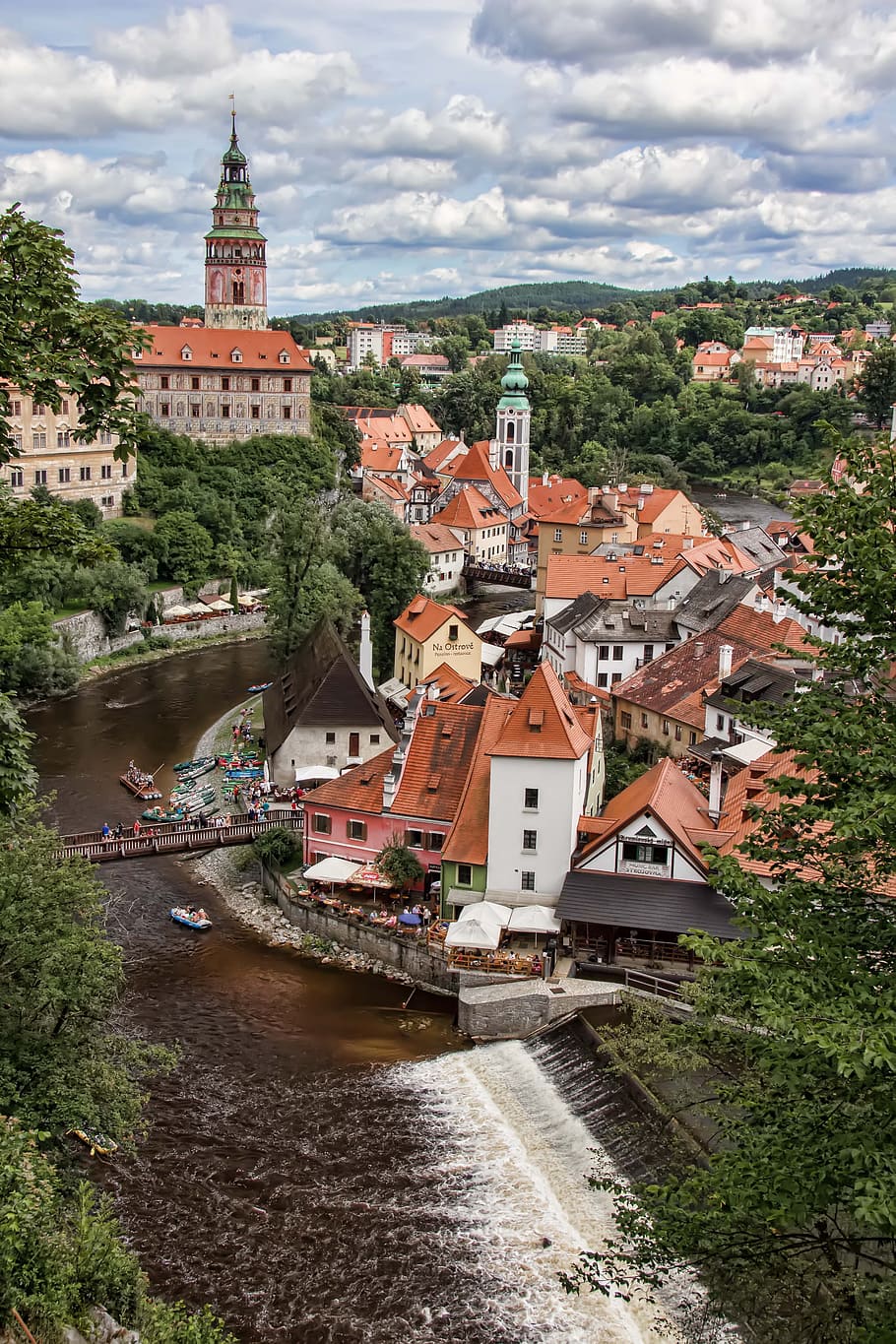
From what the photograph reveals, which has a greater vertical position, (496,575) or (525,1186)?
(496,575)

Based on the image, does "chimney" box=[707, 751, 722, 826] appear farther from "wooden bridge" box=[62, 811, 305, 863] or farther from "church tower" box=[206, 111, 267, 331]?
"church tower" box=[206, 111, 267, 331]

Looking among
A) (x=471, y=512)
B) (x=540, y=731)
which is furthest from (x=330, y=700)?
(x=471, y=512)

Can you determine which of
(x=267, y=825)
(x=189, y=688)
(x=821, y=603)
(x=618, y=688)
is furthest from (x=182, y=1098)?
(x=189, y=688)

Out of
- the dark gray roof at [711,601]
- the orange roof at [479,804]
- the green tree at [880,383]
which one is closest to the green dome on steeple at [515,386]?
the green tree at [880,383]

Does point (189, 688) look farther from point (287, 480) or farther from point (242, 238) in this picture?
point (242, 238)

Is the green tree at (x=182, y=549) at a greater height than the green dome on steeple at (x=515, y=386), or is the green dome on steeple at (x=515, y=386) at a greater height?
the green dome on steeple at (x=515, y=386)

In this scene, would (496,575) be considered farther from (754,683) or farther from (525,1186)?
(525,1186)

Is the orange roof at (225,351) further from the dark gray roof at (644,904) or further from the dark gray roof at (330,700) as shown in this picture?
the dark gray roof at (644,904)
